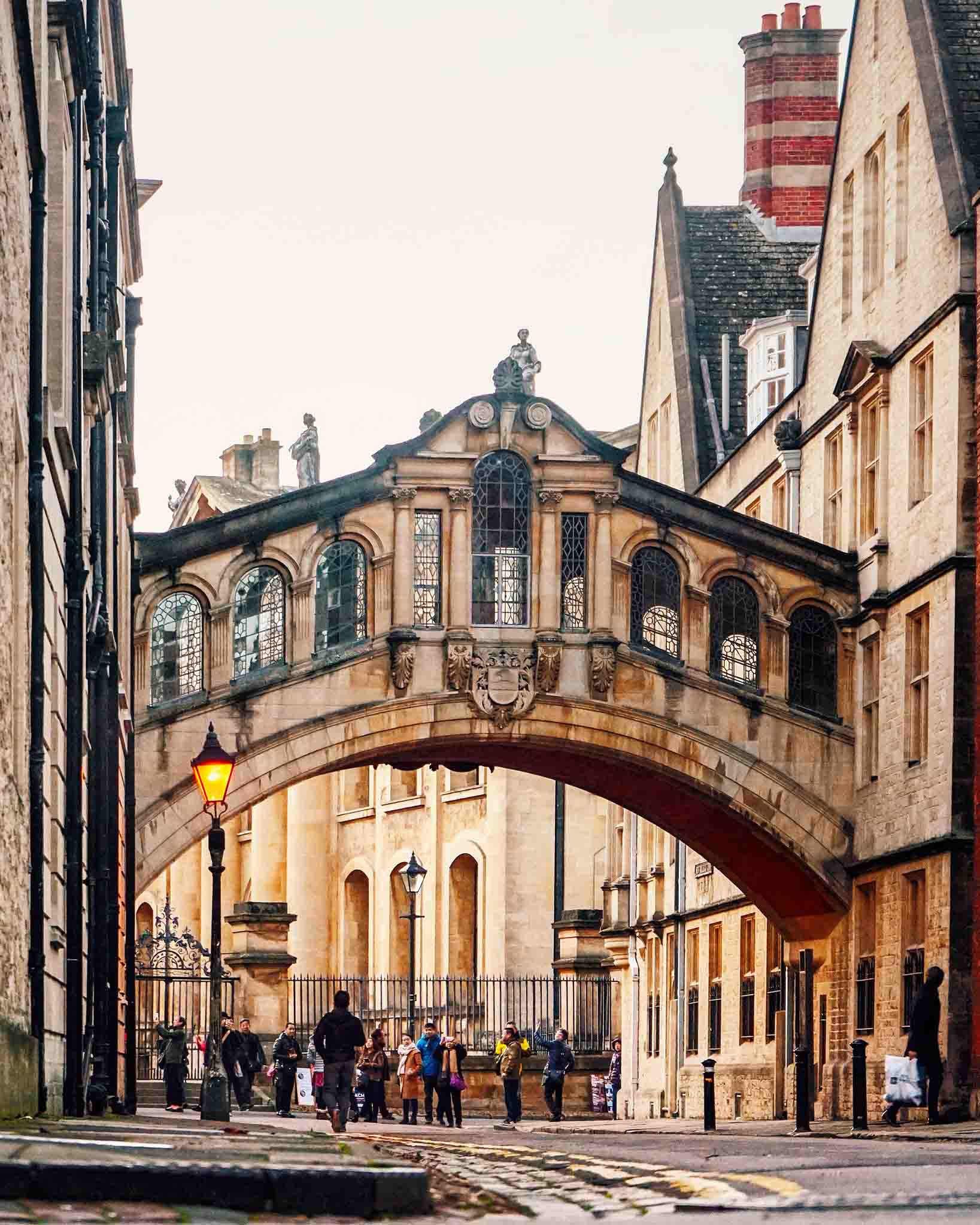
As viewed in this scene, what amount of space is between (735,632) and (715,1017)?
896cm

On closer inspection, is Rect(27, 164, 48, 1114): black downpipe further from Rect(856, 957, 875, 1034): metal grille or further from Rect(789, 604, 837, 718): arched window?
Rect(789, 604, 837, 718): arched window

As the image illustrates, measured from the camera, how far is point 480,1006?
5353cm

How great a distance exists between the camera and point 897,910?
2927cm

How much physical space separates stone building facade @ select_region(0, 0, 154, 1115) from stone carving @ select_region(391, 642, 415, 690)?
3629 millimetres

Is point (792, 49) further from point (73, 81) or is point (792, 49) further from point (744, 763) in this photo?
point (73, 81)

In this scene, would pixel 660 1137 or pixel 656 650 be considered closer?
pixel 660 1137

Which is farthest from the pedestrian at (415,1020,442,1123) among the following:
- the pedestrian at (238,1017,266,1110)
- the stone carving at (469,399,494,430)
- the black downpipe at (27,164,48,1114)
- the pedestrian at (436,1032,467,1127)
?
the black downpipe at (27,164,48,1114)

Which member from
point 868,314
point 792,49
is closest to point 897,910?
point 868,314

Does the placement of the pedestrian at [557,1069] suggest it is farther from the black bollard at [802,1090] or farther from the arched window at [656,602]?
the black bollard at [802,1090]

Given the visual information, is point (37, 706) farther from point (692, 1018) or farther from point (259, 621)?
point (692, 1018)

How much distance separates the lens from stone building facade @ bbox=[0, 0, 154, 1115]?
1463 cm

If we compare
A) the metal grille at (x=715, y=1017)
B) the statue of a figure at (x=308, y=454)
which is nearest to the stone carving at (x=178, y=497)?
the statue of a figure at (x=308, y=454)

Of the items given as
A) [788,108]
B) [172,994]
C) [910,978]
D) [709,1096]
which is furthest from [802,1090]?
[172,994]

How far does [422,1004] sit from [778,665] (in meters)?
24.6
